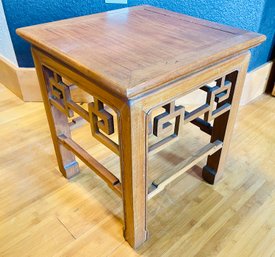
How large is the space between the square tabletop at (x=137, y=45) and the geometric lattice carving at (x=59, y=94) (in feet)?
0.35

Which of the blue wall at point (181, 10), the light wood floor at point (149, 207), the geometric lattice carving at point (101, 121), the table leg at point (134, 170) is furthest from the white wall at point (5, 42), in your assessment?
the table leg at point (134, 170)

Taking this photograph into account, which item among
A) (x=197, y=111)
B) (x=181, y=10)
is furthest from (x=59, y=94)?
(x=181, y=10)

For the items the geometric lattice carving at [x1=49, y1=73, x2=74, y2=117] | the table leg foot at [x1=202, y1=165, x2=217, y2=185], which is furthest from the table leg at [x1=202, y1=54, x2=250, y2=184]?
the geometric lattice carving at [x1=49, y1=73, x2=74, y2=117]

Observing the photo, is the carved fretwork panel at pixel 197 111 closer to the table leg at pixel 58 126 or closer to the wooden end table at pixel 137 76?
the wooden end table at pixel 137 76

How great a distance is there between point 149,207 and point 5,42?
1.03m

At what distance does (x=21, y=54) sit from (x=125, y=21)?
71 centimetres

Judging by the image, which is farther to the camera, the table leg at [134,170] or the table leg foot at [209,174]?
the table leg foot at [209,174]

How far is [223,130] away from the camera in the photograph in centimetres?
88

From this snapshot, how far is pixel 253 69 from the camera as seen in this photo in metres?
1.38

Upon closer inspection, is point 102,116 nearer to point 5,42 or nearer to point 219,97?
point 219,97

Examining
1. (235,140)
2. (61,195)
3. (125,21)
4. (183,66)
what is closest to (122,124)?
(183,66)

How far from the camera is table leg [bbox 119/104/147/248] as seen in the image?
57cm

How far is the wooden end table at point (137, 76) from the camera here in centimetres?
57

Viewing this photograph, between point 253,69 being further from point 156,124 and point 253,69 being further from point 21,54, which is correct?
point 21,54
